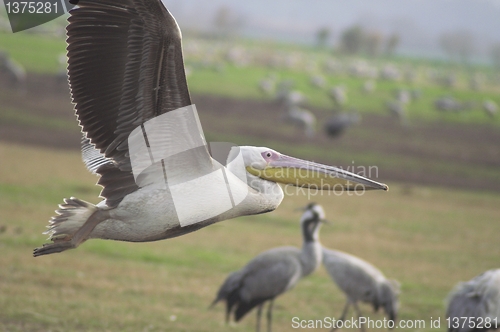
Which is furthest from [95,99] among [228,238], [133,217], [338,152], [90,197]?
[338,152]

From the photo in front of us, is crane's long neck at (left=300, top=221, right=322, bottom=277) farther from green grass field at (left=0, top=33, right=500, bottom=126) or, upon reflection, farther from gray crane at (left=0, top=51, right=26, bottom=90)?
green grass field at (left=0, top=33, right=500, bottom=126)

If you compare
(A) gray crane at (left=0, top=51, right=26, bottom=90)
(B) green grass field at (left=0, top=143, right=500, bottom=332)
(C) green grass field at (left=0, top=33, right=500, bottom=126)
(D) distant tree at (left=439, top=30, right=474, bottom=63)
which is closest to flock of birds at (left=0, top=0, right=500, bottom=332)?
(B) green grass field at (left=0, top=143, right=500, bottom=332)

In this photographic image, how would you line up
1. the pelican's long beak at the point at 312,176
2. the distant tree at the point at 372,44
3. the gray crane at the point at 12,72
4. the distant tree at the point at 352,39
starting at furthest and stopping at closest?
the distant tree at the point at 372,44 < the distant tree at the point at 352,39 < the gray crane at the point at 12,72 < the pelican's long beak at the point at 312,176

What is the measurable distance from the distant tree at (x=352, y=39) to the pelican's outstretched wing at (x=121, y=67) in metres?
75.6

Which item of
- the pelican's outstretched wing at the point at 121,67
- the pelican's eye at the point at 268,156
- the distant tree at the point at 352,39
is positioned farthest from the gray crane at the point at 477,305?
the distant tree at the point at 352,39

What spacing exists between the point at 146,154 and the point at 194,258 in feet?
21.3

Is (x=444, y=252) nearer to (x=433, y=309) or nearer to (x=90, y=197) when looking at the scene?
(x=433, y=309)

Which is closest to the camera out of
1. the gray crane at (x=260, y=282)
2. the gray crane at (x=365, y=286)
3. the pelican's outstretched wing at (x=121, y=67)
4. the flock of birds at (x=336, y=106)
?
the pelican's outstretched wing at (x=121, y=67)

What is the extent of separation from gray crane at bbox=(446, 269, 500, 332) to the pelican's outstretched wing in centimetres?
420

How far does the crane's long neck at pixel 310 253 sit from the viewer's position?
8375mm

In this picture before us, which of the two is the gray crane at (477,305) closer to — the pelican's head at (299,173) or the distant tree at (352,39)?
the pelican's head at (299,173)

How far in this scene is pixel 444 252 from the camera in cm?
1308

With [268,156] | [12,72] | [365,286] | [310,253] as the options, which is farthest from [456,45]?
[268,156]

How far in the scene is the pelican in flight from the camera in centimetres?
440
